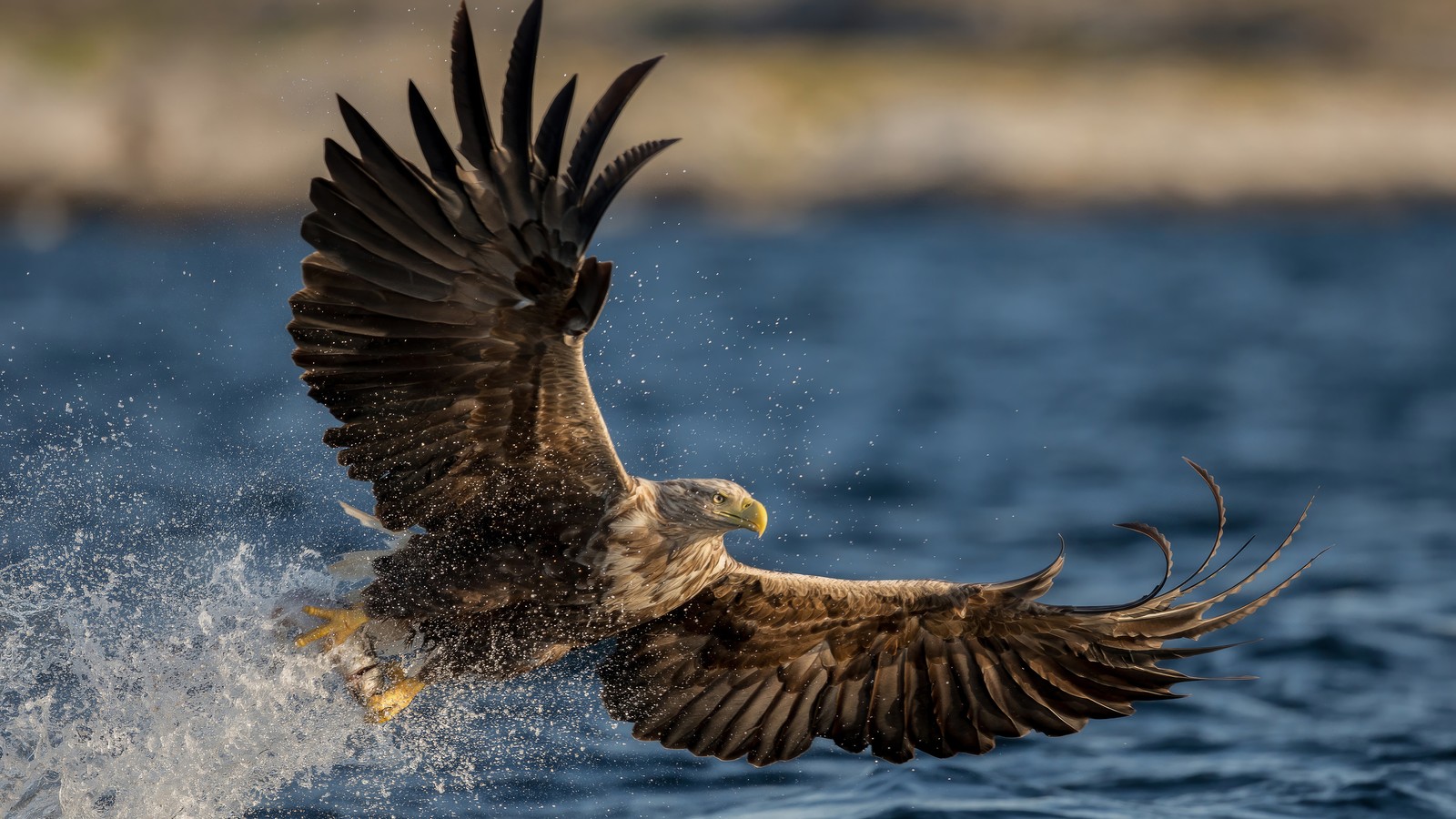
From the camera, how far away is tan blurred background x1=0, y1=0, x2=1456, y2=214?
37906 millimetres

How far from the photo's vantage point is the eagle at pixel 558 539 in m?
5.29

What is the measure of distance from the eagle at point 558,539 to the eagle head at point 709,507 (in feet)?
0.03

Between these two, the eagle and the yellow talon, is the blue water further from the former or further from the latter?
the eagle

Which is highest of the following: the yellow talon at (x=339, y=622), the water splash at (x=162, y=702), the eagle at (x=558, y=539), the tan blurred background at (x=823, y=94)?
the tan blurred background at (x=823, y=94)

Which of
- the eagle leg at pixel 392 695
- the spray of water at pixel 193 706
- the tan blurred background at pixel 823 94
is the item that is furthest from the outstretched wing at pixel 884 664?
the tan blurred background at pixel 823 94

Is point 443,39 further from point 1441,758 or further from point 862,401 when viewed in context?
point 1441,758

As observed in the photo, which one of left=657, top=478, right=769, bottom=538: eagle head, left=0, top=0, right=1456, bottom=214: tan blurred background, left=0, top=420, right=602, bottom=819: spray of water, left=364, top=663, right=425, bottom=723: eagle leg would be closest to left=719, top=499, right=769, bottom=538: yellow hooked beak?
left=657, top=478, right=769, bottom=538: eagle head

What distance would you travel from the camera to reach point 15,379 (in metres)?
18.3

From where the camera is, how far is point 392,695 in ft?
22.1

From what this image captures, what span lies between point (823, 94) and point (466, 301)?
1693 inches

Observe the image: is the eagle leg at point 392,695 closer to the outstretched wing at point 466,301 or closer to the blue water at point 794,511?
the blue water at point 794,511

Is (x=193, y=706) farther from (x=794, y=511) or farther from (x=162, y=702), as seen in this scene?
(x=794, y=511)

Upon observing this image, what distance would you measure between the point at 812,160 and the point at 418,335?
40049mm

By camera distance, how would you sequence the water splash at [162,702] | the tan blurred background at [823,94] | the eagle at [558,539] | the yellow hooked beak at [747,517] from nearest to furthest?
the eagle at [558,539], the yellow hooked beak at [747,517], the water splash at [162,702], the tan blurred background at [823,94]
